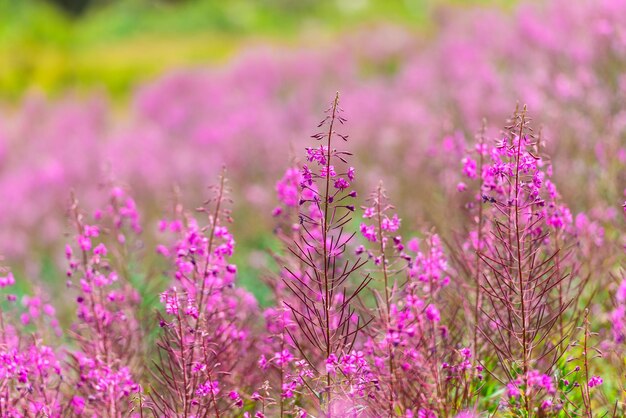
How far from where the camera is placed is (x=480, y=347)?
447cm

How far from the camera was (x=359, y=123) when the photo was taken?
12.6m

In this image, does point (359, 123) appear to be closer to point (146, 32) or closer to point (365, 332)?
point (365, 332)

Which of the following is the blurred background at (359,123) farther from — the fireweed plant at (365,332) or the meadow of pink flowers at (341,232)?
the fireweed plant at (365,332)

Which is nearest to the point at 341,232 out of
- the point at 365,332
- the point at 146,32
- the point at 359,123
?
the point at 365,332

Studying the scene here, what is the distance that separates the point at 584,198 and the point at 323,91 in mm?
8183

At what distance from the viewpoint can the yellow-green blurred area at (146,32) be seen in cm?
2575

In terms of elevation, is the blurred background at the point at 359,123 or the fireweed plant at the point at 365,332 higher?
the blurred background at the point at 359,123

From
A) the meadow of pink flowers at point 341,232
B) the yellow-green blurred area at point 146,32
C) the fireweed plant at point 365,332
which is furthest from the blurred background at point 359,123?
the yellow-green blurred area at point 146,32

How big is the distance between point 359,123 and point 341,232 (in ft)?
28.5

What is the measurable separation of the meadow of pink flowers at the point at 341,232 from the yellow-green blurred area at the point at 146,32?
3014 mm

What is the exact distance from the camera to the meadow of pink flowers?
3691 mm

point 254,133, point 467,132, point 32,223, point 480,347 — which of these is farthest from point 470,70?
point 480,347

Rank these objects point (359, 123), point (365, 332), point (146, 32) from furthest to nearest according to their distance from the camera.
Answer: point (146, 32) → point (359, 123) → point (365, 332)

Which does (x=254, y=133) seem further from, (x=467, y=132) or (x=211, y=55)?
(x=211, y=55)
